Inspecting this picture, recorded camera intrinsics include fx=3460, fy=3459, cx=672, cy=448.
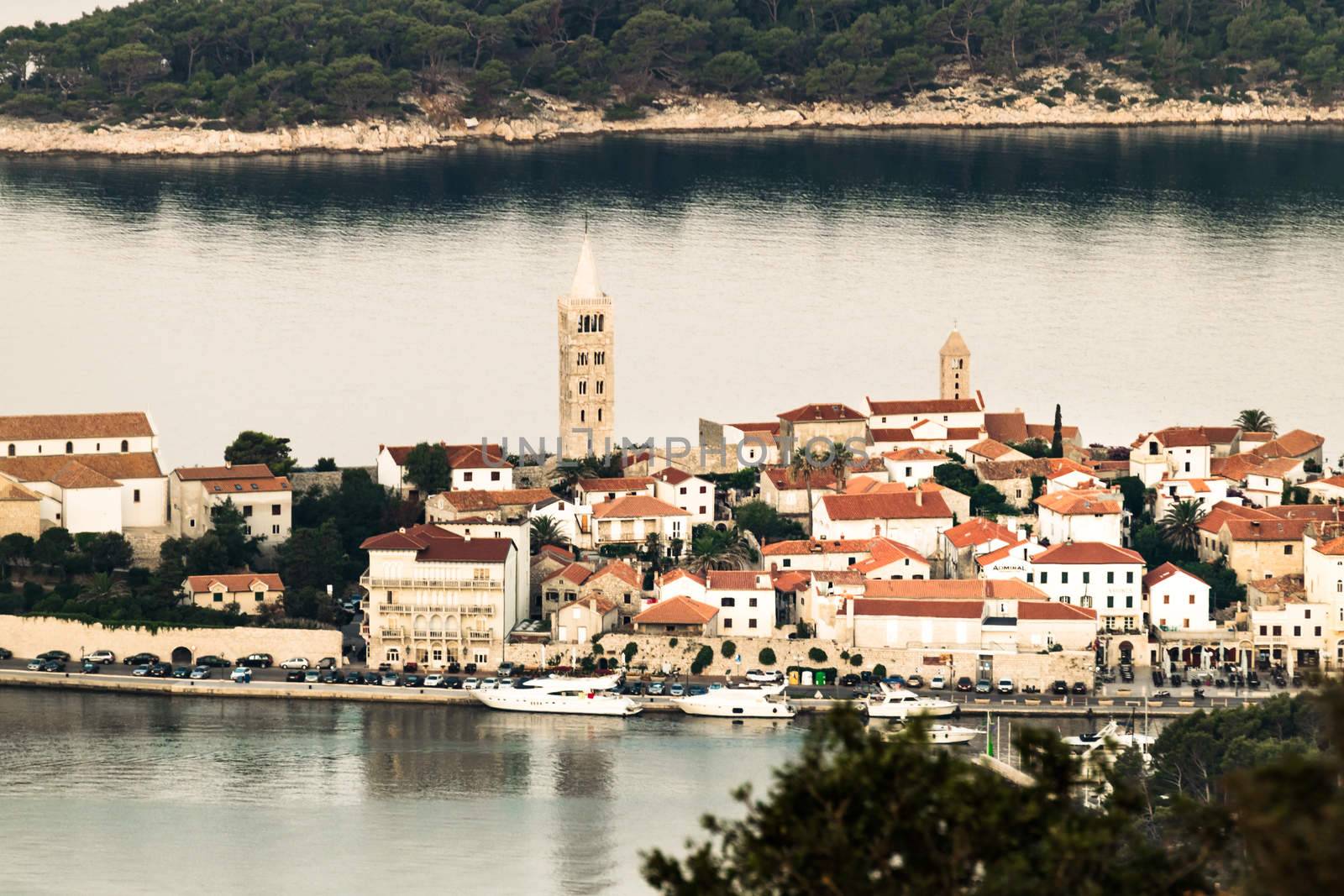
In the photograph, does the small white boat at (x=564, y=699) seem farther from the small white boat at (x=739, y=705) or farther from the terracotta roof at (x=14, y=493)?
the terracotta roof at (x=14, y=493)

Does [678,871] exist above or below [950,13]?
below

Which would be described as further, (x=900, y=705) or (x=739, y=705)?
(x=739, y=705)

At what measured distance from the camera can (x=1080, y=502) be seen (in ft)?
160

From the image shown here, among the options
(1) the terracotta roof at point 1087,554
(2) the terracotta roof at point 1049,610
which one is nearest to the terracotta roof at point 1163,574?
(1) the terracotta roof at point 1087,554

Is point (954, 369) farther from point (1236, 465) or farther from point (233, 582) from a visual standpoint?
point (233, 582)

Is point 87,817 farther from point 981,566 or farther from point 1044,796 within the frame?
point 1044,796

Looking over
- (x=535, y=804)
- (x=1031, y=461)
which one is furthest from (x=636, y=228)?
(x=535, y=804)

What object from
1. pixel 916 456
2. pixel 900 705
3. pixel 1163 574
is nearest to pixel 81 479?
pixel 916 456

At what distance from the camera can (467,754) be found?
136 ft

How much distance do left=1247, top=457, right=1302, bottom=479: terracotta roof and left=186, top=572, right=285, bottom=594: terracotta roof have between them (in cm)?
1507

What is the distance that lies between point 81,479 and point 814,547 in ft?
34.2

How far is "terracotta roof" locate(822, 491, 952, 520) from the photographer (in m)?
48.9

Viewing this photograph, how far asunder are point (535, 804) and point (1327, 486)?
1668cm

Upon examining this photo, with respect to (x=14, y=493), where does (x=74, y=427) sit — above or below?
above
